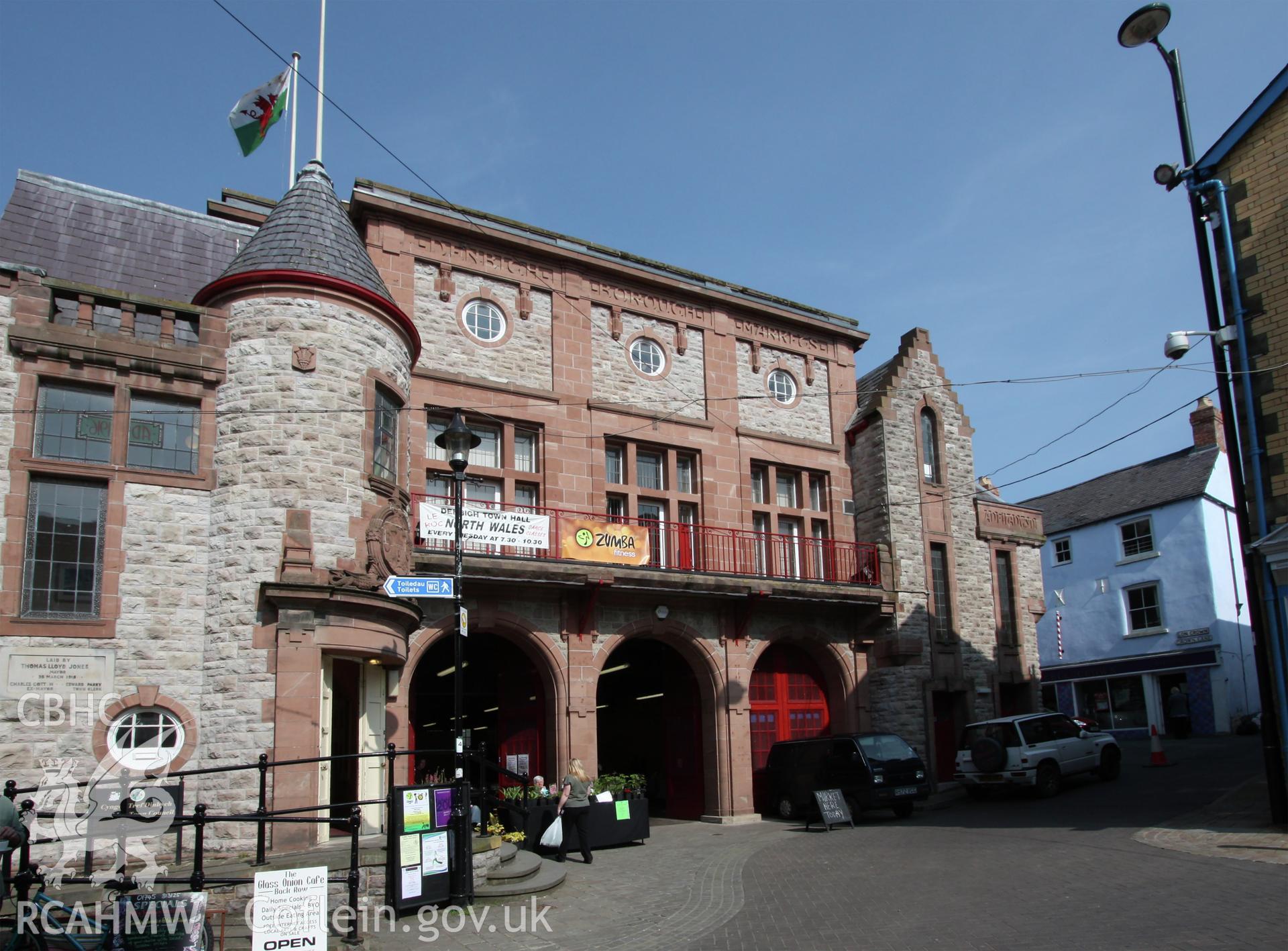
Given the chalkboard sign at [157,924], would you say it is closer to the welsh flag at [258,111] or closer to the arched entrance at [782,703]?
the welsh flag at [258,111]

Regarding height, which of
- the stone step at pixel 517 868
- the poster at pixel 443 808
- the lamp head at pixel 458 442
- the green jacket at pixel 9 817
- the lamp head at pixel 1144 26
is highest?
the lamp head at pixel 1144 26

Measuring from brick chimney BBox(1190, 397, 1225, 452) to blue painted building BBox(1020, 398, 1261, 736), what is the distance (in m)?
0.04

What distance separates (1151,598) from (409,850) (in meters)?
30.9

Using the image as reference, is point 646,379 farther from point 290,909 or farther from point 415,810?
point 290,909

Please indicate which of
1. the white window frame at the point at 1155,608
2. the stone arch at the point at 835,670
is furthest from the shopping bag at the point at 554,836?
the white window frame at the point at 1155,608

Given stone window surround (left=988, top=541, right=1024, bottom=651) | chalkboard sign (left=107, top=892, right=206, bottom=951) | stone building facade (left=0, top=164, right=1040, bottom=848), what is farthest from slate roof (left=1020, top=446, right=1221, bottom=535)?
chalkboard sign (left=107, top=892, right=206, bottom=951)

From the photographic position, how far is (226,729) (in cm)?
1319

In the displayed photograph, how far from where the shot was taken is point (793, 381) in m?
25.1

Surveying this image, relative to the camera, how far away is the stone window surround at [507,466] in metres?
19.5

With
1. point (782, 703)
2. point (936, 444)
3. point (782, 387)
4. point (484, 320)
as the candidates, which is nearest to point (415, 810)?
point (484, 320)

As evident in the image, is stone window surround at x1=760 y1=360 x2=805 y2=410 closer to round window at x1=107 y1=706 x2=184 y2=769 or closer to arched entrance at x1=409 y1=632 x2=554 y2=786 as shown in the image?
arched entrance at x1=409 y1=632 x2=554 y2=786

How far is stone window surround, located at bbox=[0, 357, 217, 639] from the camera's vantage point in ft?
42.4

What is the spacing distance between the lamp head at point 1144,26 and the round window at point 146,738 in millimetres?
15431

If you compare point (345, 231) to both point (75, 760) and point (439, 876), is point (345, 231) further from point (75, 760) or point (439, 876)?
point (439, 876)
